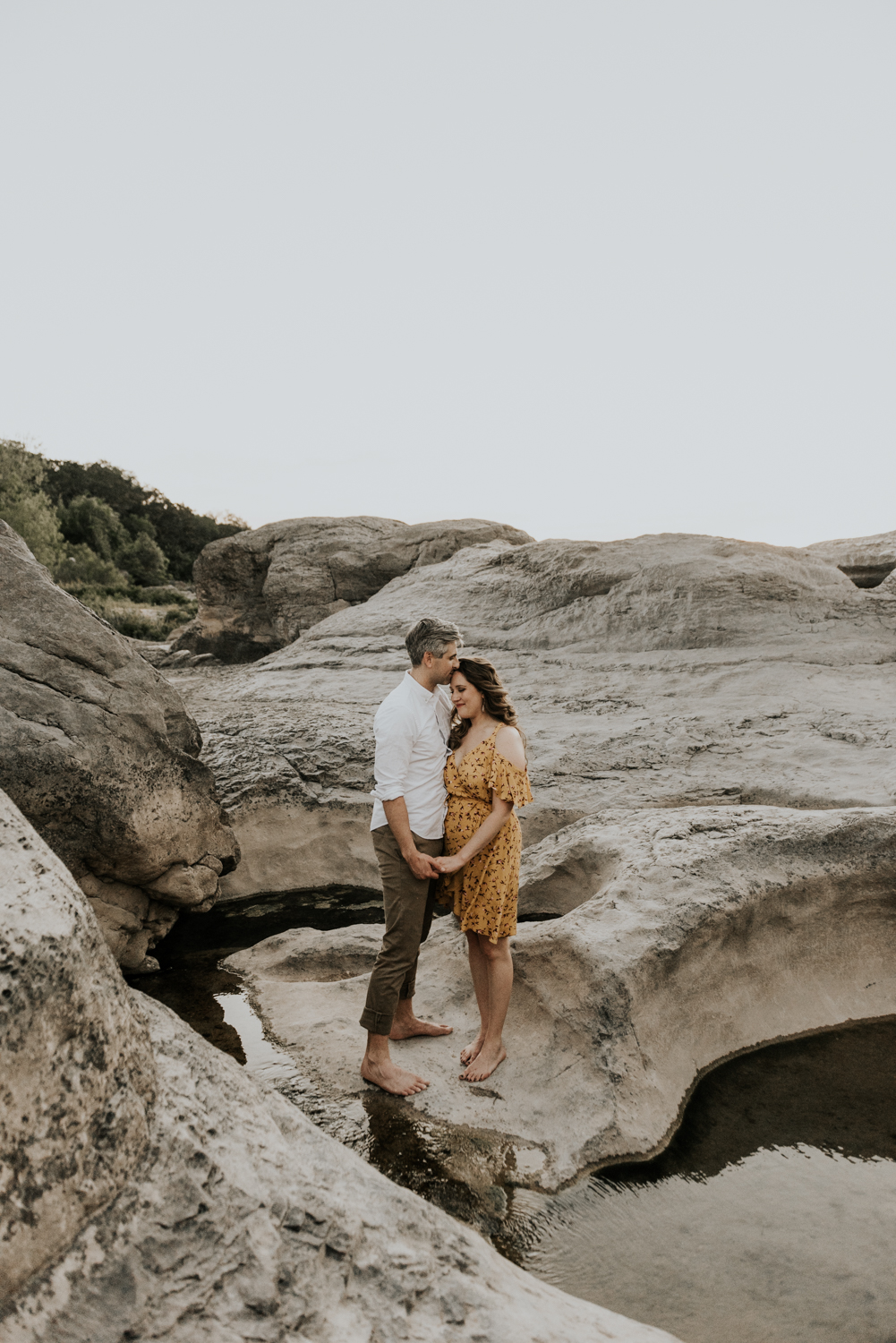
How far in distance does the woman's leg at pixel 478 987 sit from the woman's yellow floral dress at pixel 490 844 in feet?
0.34

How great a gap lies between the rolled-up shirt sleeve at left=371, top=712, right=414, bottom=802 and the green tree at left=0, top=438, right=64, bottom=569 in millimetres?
32379

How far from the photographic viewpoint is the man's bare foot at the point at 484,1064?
→ 12.0 ft

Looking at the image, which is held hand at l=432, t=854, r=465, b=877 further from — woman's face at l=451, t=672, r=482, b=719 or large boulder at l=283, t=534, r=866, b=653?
large boulder at l=283, t=534, r=866, b=653

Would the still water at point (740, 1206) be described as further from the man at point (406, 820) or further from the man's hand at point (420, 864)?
the man's hand at point (420, 864)

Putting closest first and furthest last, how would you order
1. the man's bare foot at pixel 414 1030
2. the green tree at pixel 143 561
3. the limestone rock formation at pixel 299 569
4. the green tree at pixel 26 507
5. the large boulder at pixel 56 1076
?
the large boulder at pixel 56 1076 < the man's bare foot at pixel 414 1030 < the limestone rock formation at pixel 299 569 < the green tree at pixel 26 507 < the green tree at pixel 143 561

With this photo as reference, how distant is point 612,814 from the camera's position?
511 cm

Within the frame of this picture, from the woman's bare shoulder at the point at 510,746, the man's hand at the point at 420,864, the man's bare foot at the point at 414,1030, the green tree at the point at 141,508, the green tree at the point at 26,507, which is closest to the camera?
the man's hand at the point at 420,864

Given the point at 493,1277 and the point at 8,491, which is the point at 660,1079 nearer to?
the point at 493,1277

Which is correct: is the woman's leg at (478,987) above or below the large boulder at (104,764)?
below

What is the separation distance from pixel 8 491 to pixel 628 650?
107 ft

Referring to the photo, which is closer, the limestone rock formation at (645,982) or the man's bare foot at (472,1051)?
the limestone rock formation at (645,982)

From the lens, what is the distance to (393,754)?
11.9ft

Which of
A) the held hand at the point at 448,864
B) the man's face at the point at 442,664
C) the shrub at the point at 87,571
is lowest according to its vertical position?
the held hand at the point at 448,864

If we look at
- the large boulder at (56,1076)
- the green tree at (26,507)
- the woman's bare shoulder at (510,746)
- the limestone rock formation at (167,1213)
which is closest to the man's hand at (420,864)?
the woman's bare shoulder at (510,746)
